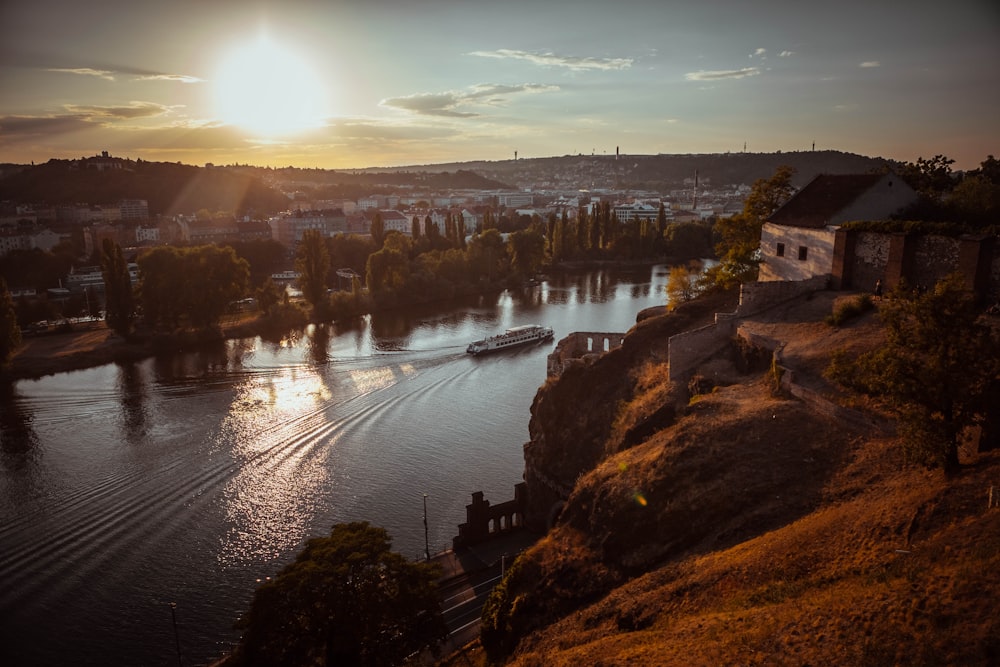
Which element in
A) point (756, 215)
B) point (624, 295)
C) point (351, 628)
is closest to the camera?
point (351, 628)

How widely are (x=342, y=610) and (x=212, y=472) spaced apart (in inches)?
648

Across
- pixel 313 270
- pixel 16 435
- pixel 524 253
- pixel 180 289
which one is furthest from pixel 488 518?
pixel 524 253

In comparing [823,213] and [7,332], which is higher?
[823,213]

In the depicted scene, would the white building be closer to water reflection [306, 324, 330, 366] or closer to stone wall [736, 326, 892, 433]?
stone wall [736, 326, 892, 433]

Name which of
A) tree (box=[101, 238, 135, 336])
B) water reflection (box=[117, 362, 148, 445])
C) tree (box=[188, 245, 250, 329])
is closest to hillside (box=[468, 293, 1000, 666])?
water reflection (box=[117, 362, 148, 445])

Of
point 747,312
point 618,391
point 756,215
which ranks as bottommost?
point 618,391

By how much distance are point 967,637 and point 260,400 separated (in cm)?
3381

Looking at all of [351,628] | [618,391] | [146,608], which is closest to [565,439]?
[618,391]

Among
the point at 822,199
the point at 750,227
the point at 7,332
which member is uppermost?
the point at 822,199

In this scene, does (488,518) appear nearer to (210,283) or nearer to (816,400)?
(816,400)

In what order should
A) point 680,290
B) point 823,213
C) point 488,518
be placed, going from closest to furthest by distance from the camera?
point 488,518 < point 823,213 < point 680,290

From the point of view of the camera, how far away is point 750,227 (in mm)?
31125

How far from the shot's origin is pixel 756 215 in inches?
1230

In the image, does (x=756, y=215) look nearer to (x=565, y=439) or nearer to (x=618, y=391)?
(x=618, y=391)
